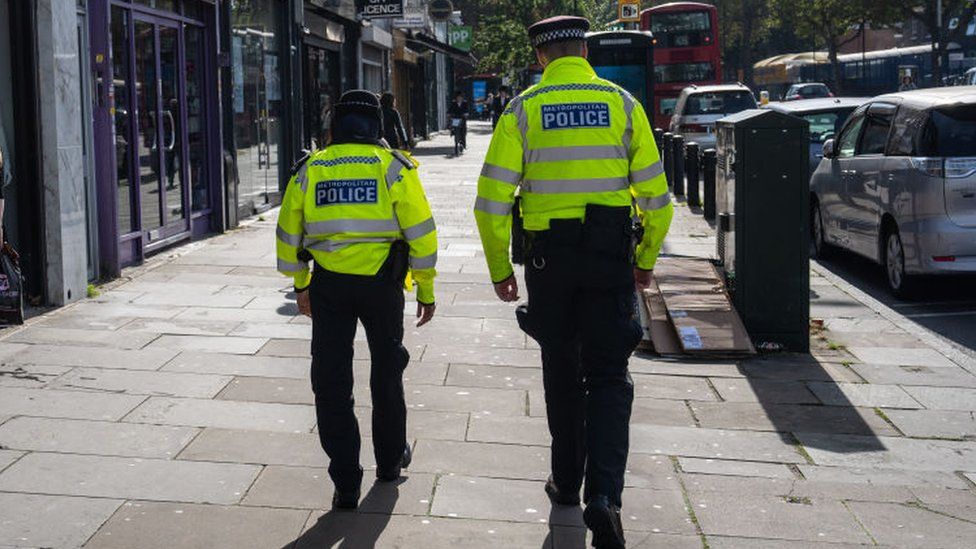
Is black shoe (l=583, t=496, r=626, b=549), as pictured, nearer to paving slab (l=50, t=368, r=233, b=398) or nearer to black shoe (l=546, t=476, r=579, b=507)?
black shoe (l=546, t=476, r=579, b=507)

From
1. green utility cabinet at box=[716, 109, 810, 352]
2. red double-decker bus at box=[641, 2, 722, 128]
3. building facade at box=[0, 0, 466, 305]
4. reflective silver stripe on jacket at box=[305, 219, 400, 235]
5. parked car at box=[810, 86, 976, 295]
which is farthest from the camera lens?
red double-decker bus at box=[641, 2, 722, 128]

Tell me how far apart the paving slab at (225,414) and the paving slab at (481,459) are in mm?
688

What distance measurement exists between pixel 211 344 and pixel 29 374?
1.30 m

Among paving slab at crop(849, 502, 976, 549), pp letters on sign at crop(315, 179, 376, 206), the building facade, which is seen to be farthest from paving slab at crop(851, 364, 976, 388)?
the building facade

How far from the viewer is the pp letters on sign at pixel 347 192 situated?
5043mm

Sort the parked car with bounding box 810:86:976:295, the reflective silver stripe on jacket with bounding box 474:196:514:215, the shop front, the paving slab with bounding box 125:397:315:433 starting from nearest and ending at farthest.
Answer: the reflective silver stripe on jacket with bounding box 474:196:514:215, the paving slab with bounding box 125:397:315:433, the parked car with bounding box 810:86:976:295, the shop front

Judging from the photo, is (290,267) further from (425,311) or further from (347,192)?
(425,311)

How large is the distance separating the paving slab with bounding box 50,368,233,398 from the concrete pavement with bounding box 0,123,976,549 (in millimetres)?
21

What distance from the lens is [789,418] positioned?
6.83m

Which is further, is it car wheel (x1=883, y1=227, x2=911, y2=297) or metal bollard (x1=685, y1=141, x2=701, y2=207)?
metal bollard (x1=685, y1=141, x2=701, y2=207)

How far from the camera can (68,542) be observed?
468cm

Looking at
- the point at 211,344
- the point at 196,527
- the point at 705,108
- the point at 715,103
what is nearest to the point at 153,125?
the point at 211,344

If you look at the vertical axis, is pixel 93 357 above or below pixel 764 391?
above

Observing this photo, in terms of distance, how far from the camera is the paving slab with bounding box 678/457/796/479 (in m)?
5.79
